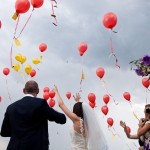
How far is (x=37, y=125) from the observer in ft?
15.7

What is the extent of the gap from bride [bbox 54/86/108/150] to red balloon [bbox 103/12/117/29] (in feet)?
18.8

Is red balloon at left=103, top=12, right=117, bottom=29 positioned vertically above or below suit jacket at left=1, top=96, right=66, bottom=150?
above

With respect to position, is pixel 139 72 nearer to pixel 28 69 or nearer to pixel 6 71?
pixel 28 69

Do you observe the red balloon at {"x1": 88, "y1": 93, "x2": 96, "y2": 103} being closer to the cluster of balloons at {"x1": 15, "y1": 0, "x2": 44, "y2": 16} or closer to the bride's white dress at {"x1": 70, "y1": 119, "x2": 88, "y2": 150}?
the cluster of balloons at {"x1": 15, "y1": 0, "x2": 44, "y2": 16}

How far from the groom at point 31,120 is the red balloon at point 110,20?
6926 mm

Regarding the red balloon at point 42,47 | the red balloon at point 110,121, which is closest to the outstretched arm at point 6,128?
the red balloon at point 42,47

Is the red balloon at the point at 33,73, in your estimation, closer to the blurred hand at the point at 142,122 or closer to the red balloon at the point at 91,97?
the red balloon at the point at 91,97

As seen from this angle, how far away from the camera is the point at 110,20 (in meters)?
11.5

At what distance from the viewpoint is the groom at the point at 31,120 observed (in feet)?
15.6

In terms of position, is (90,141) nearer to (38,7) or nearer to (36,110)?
(36,110)

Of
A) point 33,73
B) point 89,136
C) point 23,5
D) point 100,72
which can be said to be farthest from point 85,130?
point 33,73

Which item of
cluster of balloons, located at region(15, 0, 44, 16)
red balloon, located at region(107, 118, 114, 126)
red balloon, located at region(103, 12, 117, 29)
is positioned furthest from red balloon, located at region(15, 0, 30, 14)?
red balloon, located at region(107, 118, 114, 126)

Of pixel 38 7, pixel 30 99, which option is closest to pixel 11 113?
pixel 30 99

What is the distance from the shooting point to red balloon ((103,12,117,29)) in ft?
37.6
